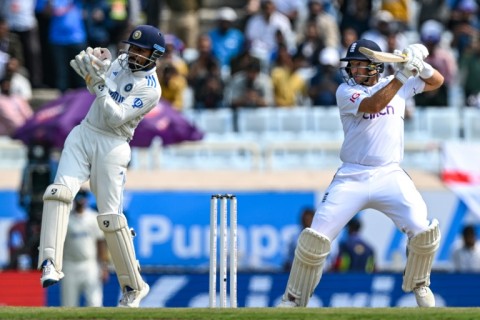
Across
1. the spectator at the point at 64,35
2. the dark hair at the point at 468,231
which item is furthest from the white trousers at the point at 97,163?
the spectator at the point at 64,35

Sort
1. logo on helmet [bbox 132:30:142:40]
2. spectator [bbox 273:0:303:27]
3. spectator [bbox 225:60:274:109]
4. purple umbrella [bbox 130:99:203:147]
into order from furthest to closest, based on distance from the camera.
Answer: spectator [bbox 273:0:303:27] → spectator [bbox 225:60:274:109] → purple umbrella [bbox 130:99:203:147] → logo on helmet [bbox 132:30:142:40]

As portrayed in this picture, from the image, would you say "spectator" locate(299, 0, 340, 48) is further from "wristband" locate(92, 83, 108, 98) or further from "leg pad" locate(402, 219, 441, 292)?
"wristband" locate(92, 83, 108, 98)

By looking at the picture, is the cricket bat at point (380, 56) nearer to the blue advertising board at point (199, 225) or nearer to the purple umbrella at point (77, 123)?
the purple umbrella at point (77, 123)

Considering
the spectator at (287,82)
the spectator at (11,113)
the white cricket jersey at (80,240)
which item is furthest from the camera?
the spectator at (287,82)

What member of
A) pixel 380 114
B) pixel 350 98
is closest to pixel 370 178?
pixel 380 114

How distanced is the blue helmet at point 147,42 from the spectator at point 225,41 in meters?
8.20

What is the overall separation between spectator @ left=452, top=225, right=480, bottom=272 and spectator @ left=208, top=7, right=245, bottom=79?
4363 millimetres

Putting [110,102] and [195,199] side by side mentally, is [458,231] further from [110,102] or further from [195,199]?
[110,102]

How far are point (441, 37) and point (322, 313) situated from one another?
10.3 meters

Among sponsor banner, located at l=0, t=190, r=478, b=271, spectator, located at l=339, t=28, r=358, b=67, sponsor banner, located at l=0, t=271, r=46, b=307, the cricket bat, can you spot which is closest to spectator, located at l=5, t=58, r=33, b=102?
sponsor banner, located at l=0, t=190, r=478, b=271

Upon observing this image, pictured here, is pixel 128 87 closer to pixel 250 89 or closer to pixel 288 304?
pixel 288 304

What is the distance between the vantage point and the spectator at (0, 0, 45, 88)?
20.7m

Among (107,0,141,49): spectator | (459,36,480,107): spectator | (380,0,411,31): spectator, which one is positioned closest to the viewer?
(459,36,480,107): spectator

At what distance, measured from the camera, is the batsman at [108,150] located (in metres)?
12.1
